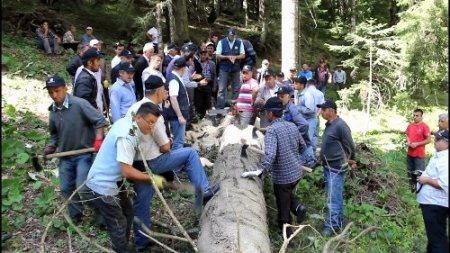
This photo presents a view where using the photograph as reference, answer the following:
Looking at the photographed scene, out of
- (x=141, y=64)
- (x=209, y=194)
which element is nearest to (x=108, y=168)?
(x=209, y=194)

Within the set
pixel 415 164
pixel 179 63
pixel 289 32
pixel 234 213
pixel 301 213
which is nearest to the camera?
pixel 234 213

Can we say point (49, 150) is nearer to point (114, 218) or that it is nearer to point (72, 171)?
point (72, 171)

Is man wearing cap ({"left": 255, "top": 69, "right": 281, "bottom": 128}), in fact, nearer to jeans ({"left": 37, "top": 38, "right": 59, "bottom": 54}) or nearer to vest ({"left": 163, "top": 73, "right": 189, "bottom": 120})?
vest ({"left": 163, "top": 73, "right": 189, "bottom": 120})

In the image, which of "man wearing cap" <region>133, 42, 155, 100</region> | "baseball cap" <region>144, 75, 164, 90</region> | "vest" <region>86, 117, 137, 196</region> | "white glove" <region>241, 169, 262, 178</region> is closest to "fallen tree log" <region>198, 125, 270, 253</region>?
"white glove" <region>241, 169, 262, 178</region>

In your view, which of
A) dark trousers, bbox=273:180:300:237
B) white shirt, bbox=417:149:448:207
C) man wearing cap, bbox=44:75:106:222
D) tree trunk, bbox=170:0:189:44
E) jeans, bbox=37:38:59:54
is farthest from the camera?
tree trunk, bbox=170:0:189:44

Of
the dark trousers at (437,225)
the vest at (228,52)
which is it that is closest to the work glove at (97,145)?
the dark trousers at (437,225)

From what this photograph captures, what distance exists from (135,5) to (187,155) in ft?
64.2

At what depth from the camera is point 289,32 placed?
10.6 m

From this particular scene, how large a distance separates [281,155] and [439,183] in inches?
76.6

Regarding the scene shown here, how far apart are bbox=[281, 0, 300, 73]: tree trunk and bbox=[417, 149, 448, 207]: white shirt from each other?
5.89 m

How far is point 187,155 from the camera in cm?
548

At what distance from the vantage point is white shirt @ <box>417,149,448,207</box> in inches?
197

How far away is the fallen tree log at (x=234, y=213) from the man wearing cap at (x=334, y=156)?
3.63ft

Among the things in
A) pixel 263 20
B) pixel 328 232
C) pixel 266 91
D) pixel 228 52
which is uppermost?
pixel 263 20
